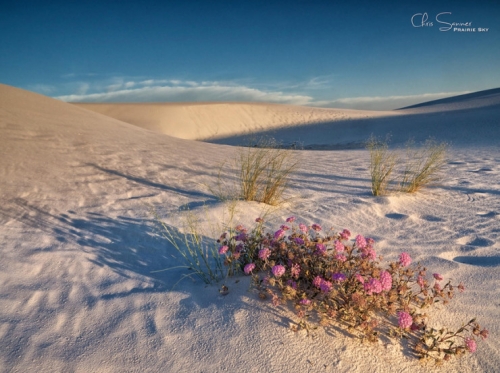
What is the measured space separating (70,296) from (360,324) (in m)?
1.88

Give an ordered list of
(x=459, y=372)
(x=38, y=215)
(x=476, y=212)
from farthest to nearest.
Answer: (x=476, y=212) < (x=38, y=215) < (x=459, y=372)

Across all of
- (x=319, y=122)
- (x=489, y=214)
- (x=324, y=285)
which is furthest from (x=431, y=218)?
(x=319, y=122)

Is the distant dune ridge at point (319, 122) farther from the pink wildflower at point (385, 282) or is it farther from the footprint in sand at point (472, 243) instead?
the pink wildflower at point (385, 282)

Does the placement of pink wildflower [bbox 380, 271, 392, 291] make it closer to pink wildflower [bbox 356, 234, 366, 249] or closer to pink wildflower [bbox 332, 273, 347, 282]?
pink wildflower [bbox 332, 273, 347, 282]

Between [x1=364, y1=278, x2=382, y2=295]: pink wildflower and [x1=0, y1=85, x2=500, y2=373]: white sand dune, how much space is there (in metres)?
0.29

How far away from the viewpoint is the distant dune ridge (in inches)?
522

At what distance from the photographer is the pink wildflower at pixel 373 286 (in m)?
1.94

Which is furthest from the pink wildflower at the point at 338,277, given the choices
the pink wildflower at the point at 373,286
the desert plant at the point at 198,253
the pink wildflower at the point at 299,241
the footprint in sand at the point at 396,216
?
the footprint in sand at the point at 396,216

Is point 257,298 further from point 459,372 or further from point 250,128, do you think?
point 250,128

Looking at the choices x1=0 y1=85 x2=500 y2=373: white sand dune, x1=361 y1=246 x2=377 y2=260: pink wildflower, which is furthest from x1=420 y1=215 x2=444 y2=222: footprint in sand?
x1=361 y1=246 x2=377 y2=260: pink wildflower

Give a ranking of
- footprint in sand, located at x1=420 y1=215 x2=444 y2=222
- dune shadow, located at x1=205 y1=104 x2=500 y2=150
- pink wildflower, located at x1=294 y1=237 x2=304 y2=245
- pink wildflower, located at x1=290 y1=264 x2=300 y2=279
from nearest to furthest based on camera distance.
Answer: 1. pink wildflower, located at x1=290 y1=264 x2=300 y2=279
2. pink wildflower, located at x1=294 y1=237 x2=304 y2=245
3. footprint in sand, located at x1=420 y1=215 x2=444 y2=222
4. dune shadow, located at x1=205 y1=104 x2=500 y2=150

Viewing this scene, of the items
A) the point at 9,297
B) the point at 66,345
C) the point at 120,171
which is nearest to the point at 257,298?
the point at 66,345

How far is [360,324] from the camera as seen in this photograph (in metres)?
1.99

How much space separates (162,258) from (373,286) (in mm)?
1748
